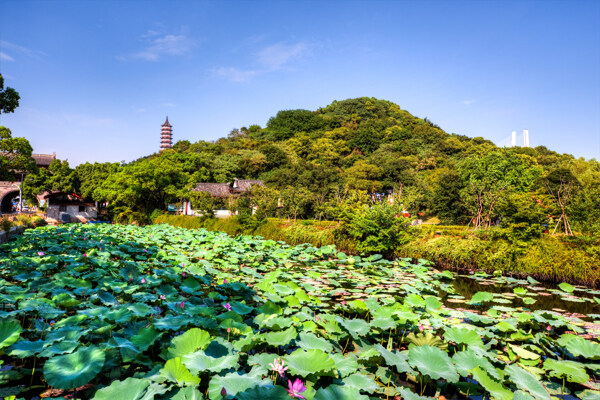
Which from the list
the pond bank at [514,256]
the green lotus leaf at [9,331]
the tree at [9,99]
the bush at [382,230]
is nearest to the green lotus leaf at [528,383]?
the green lotus leaf at [9,331]

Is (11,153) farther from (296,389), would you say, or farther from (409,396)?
(409,396)

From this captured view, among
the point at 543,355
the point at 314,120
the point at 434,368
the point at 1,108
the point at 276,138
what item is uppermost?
the point at 314,120

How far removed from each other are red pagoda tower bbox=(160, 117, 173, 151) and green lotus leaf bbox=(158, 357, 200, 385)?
260ft

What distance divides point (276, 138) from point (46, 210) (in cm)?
3541

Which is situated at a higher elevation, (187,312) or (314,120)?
(314,120)

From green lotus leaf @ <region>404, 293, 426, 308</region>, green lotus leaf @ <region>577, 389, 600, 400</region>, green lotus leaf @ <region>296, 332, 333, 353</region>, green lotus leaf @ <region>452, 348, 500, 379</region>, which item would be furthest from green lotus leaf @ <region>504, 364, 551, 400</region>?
green lotus leaf @ <region>404, 293, 426, 308</region>

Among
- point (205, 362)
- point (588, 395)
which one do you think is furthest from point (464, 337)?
point (205, 362)

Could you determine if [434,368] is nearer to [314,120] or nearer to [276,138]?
[276,138]

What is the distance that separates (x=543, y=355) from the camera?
3.37 metres

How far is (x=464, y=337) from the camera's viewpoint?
3025 millimetres

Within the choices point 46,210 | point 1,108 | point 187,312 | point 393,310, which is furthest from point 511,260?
point 46,210

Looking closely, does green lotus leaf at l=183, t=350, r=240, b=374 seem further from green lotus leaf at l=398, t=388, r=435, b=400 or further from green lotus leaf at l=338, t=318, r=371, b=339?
green lotus leaf at l=338, t=318, r=371, b=339

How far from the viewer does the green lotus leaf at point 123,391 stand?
164cm

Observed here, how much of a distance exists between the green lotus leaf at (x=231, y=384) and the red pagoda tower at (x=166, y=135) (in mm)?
79459
